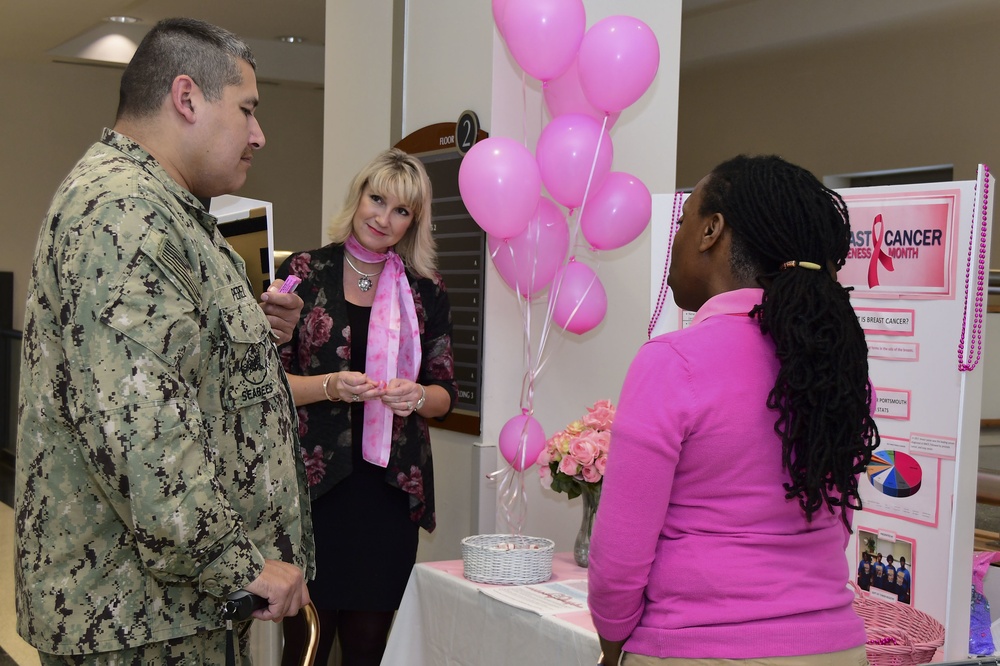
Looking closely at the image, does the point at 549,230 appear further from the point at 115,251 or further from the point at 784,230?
the point at 115,251

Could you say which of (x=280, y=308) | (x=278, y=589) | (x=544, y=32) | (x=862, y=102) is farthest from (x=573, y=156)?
(x=862, y=102)

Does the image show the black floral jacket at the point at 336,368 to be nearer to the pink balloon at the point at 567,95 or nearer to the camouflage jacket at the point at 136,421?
the pink balloon at the point at 567,95

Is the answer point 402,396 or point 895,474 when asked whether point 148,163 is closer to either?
point 402,396

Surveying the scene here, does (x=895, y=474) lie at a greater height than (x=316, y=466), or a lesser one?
greater

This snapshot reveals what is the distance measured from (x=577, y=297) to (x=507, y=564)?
0.88m

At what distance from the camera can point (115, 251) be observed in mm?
1195

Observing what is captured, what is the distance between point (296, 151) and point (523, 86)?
7.25 metres

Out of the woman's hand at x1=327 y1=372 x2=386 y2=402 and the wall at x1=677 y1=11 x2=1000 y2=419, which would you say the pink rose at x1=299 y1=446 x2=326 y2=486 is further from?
the wall at x1=677 y1=11 x2=1000 y2=419

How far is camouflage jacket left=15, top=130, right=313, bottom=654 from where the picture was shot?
1.17 meters

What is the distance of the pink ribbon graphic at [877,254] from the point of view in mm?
1973

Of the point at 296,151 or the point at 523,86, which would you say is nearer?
the point at 523,86

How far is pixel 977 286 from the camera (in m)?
1.84

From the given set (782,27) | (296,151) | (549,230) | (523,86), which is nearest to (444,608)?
(549,230)

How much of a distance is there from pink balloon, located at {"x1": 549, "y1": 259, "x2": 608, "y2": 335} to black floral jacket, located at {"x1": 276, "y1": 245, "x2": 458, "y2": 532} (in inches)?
15.3
